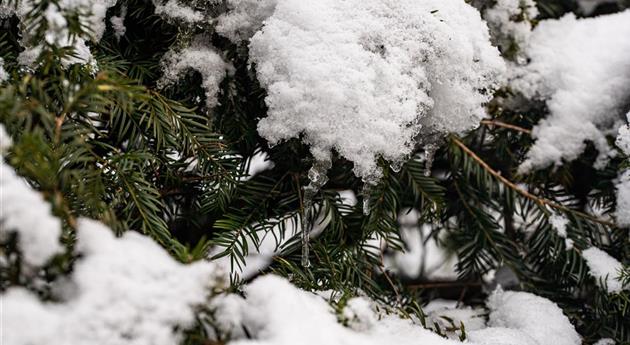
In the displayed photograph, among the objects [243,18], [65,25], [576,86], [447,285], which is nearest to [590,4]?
[576,86]

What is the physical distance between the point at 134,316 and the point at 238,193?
0.39 meters

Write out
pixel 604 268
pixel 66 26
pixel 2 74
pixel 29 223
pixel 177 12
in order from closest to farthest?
1. pixel 29 223
2. pixel 66 26
3. pixel 2 74
4. pixel 177 12
5. pixel 604 268

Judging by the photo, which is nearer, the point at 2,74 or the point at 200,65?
the point at 2,74

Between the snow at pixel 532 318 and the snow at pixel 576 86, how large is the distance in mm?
243

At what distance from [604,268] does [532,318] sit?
160 mm

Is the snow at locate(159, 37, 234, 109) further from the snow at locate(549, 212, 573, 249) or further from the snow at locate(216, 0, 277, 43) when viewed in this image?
the snow at locate(549, 212, 573, 249)

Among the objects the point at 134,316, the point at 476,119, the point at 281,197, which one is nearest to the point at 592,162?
the point at 476,119

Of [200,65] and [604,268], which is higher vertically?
[200,65]

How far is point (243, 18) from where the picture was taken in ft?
2.80

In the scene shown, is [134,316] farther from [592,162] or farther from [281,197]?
[592,162]

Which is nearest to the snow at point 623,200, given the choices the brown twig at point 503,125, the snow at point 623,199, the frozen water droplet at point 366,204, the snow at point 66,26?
the snow at point 623,199

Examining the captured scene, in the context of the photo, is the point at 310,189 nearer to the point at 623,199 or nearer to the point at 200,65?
the point at 200,65

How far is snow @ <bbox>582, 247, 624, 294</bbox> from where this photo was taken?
2.98 feet

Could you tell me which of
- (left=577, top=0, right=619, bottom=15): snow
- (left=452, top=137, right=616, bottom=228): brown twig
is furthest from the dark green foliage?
(left=577, top=0, right=619, bottom=15): snow
